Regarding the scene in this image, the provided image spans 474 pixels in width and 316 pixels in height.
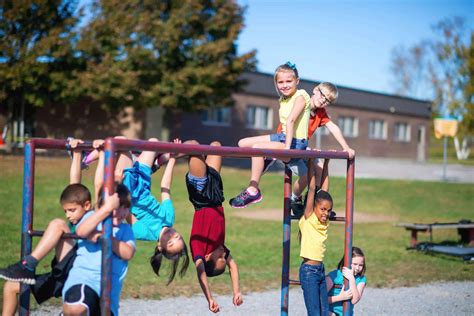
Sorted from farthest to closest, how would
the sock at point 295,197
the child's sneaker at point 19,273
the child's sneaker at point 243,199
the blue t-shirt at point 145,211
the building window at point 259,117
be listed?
the building window at point 259,117 → the sock at point 295,197 → the child's sneaker at point 243,199 → the blue t-shirt at point 145,211 → the child's sneaker at point 19,273

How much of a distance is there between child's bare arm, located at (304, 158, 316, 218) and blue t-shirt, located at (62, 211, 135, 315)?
1831 mm

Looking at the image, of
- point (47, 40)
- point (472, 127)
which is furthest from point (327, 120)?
point (472, 127)

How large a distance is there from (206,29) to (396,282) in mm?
21608

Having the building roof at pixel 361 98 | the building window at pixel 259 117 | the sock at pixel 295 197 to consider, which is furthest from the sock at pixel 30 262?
the building window at pixel 259 117

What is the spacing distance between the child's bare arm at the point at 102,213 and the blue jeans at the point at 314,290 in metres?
2.15

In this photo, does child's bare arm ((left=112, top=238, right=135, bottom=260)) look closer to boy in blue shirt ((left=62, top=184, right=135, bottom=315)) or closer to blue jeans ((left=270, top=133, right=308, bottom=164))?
boy in blue shirt ((left=62, top=184, right=135, bottom=315))

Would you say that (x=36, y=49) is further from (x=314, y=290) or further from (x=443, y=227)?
(x=314, y=290)

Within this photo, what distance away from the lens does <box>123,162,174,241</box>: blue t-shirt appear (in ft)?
17.2

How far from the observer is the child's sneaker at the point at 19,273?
4129 mm

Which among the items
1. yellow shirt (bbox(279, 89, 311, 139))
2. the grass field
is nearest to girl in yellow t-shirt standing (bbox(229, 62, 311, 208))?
yellow shirt (bbox(279, 89, 311, 139))

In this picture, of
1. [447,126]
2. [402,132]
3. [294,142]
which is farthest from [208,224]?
[402,132]

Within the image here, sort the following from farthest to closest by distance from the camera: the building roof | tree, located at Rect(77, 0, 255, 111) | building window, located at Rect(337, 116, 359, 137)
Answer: building window, located at Rect(337, 116, 359, 137) → the building roof → tree, located at Rect(77, 0, 255, 111)

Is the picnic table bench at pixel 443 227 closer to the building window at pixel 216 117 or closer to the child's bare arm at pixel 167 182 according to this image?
the child's bare arm at pixel 167 182

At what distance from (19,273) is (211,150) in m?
1.49
